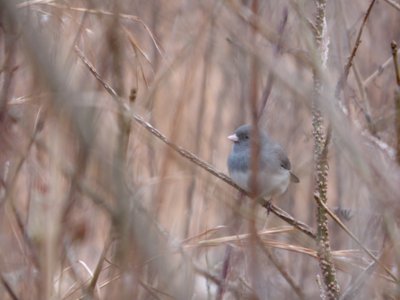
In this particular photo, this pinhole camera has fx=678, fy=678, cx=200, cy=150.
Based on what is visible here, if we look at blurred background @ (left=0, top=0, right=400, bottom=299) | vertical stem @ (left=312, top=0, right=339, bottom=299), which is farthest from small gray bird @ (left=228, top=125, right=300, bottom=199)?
vertical stem @ (left=312, top=0, right=339, bottom=299)

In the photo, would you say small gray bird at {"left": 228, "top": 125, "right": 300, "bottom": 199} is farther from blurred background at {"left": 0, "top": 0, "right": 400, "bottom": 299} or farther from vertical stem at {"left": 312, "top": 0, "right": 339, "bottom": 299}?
vertical stem at {"left": 312, "top": 0, "right": 339, "bottom": 299}

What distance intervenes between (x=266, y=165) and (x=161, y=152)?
1.21m

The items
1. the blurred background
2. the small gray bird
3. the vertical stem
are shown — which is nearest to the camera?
A: the blurred background

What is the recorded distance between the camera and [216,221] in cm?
244

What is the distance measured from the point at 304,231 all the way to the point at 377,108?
128 cm

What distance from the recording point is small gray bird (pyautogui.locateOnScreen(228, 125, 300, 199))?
2762 millimetres

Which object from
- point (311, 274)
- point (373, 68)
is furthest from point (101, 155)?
point (373, 68)

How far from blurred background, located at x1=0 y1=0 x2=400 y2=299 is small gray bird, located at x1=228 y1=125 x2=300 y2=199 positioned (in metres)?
0.08

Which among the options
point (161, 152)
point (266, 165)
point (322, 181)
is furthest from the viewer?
point (266, 165)

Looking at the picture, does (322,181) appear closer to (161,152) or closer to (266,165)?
(161,152)

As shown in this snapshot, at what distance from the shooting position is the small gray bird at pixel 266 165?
276cm

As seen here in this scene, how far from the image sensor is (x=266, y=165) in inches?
115

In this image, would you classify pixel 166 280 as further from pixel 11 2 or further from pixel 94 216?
pixel 94 216

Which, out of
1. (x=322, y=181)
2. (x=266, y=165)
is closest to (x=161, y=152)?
(x=322, y=181)
